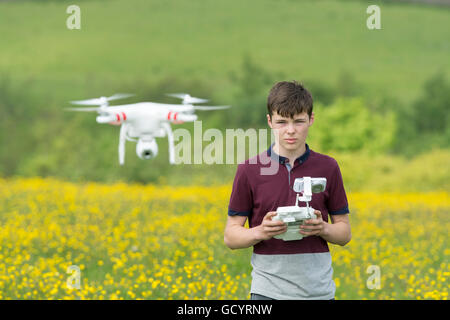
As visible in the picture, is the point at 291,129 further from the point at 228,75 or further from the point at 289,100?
the point at 228,75

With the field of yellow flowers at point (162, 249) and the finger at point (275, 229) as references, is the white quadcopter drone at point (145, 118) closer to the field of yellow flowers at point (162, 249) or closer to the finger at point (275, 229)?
the finger at point (275, 229)

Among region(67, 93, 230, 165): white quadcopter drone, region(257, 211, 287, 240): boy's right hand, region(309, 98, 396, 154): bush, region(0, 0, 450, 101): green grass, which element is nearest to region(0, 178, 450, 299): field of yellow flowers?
region(67, 93, 230, 165): white quadcopter drone

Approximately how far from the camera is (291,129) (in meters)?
2.89

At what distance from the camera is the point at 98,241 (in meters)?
7.48

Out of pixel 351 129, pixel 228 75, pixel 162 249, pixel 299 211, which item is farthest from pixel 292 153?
pixel 228 75

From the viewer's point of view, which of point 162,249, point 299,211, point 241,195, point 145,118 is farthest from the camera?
point 162,249

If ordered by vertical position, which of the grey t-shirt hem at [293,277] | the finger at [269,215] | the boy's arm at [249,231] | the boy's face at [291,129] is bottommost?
the grey t-shirt hem at [293,277]

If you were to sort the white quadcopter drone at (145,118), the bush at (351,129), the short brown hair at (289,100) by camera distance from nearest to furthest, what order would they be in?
the short brown hair at (289,100)
the white quadcopter drone at (145,118)
the bush at (351,129)

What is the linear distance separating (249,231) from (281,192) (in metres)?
0.27

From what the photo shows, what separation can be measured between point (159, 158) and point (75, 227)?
7.00 metres

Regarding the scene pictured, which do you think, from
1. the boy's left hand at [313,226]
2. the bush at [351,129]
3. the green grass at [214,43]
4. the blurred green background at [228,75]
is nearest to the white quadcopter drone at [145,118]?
the boy's left hand at [313,226]

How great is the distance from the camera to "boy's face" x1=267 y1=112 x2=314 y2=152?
9.52 feet

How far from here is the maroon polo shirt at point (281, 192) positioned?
296cm

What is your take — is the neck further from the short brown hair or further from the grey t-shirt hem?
the grey t-shirt hem
